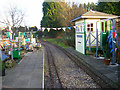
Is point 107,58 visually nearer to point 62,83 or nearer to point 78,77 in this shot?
point 78,77

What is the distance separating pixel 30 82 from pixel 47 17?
41.0m

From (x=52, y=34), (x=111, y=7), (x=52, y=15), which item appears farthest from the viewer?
(x=52, y=34)

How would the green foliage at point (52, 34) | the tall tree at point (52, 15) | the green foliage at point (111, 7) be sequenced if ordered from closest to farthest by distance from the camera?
the green foliage at point (111, 7)
the tall tree at point (52, 15)
the green foliage at point (52, 34)

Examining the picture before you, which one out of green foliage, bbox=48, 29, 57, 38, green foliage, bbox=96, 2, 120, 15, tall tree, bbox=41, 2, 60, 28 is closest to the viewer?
green foliage, bbox=96, 2, 120, 15

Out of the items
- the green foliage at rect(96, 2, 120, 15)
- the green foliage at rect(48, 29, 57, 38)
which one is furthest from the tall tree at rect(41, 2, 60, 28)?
the green foliage at rect(96, 2, 120, 15)

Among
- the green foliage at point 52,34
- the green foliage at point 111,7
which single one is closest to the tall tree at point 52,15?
the green foliage at point 52,34

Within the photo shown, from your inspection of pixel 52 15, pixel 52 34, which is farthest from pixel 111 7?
pixel 52 34

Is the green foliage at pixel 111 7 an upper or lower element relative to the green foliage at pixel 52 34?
upper

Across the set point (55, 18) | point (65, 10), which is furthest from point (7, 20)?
point (55, 18)

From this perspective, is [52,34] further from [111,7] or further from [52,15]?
[111,7]

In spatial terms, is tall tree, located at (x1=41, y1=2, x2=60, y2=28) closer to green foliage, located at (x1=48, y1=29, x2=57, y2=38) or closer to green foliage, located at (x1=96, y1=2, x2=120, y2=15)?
green foliage, located at (x1=48, y1=29, x2=57, y2=38)

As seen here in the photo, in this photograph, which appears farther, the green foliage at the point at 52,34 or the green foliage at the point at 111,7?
the green foliage at the point at 52,34

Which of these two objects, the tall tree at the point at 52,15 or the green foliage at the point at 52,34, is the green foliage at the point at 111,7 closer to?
the tall tree at the point at 52,15

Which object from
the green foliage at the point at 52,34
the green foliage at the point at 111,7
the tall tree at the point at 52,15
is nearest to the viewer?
the green foliage at the point at 111,7
